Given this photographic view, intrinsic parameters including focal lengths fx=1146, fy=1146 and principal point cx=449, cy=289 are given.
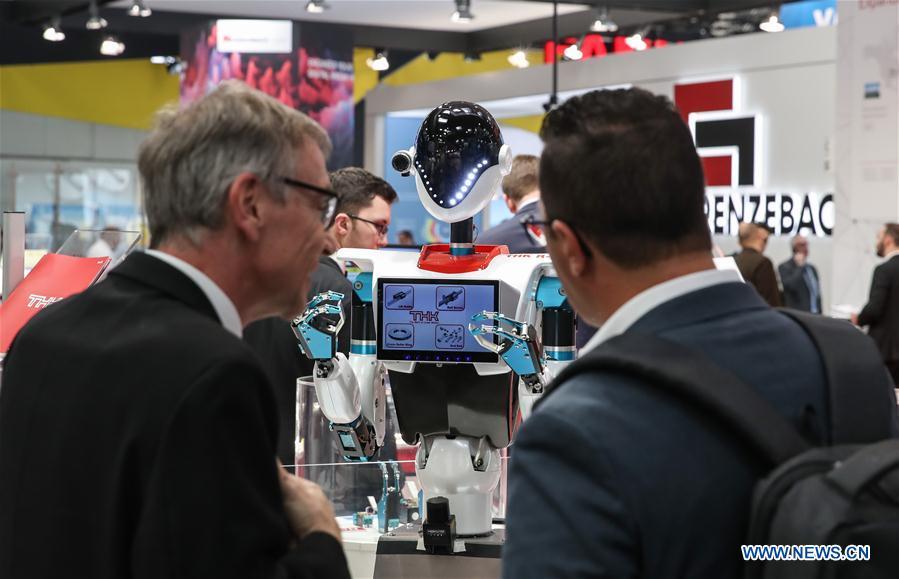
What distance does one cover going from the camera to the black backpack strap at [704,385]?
1173 millimetres

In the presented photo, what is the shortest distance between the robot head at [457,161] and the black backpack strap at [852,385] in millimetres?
1376

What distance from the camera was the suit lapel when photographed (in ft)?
4.33

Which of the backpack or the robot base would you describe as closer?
the backpack

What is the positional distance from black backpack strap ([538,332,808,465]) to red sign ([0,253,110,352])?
1.74 m

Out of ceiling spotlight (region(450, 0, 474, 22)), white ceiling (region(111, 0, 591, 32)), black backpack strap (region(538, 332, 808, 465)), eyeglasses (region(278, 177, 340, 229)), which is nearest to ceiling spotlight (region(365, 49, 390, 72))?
white ceiling (region(111, 0, 591, 32))

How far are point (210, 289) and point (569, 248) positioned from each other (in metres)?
0.42

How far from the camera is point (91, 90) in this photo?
16.8 metres

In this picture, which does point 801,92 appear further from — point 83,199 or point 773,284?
point 83,199

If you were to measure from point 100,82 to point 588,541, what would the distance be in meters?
16.9

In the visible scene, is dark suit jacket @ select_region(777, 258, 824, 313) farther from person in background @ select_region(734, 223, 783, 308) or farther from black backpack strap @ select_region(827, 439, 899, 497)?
black backpack strap @ select_region(827, 439, 899, 497)

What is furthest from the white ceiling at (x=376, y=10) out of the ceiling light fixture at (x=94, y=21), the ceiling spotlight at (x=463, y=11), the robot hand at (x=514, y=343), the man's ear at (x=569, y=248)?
the man's ear at (x=569, y=248)

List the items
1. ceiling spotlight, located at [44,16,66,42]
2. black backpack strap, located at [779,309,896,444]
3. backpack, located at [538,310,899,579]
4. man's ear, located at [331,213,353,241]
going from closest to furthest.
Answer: backpack, located at [538,310,899,579] → black backpack strap, located at [779,309,896,444] → man's ear, located at [331,213,353,241] → ceiling spotlight, located at [44,16,66,42]

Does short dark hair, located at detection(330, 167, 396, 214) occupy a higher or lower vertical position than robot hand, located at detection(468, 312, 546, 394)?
higher

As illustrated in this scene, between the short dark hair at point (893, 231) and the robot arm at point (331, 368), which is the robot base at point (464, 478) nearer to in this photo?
the robot arm at point (331, 368)
